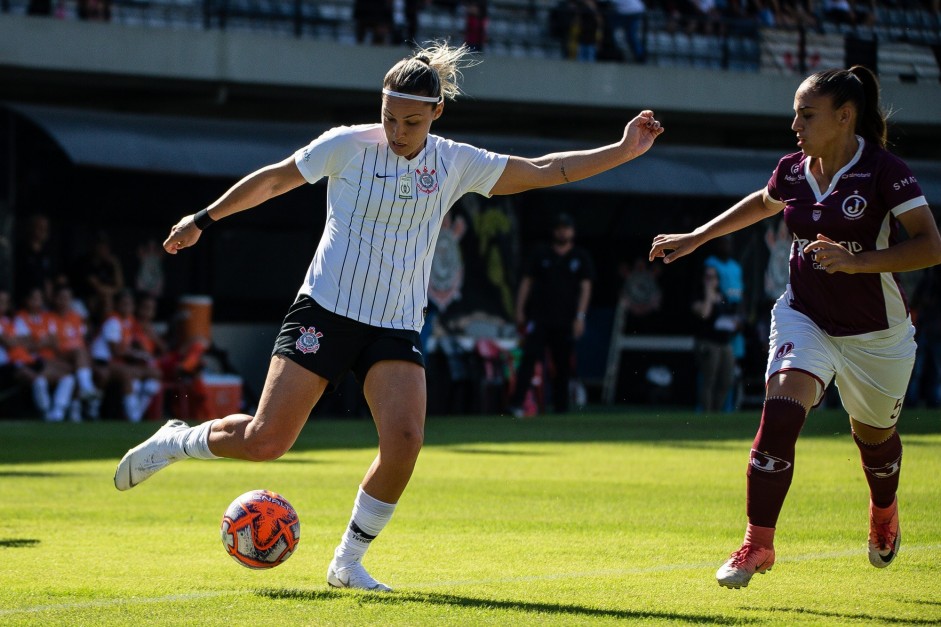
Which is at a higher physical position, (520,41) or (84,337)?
(520,41)

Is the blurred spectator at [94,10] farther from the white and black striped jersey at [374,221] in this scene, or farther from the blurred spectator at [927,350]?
the white and black striped jersey at [374,221]

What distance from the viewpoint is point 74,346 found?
17.7 metres

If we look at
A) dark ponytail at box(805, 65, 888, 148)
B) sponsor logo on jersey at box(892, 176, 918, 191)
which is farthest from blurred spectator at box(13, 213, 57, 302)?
sponsor logo on jersey at box(892, 176, 918, 191)

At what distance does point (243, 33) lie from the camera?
72.2 feet

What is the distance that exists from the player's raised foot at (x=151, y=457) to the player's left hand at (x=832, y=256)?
290 cm

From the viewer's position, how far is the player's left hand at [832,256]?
619 centimetres

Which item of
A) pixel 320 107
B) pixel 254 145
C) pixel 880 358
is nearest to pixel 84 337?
pixel 254 145

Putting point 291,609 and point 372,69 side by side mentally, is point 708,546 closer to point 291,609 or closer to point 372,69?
point 291,609

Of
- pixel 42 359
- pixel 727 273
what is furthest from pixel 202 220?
pixel 727 273

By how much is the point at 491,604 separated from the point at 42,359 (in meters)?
12.4

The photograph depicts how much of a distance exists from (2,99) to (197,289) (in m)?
3.98

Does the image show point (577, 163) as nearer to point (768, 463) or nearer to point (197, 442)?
point (768, 463)

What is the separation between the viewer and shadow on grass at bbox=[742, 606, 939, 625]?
5770mm

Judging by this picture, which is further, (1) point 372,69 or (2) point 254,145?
(1) point 372,69
